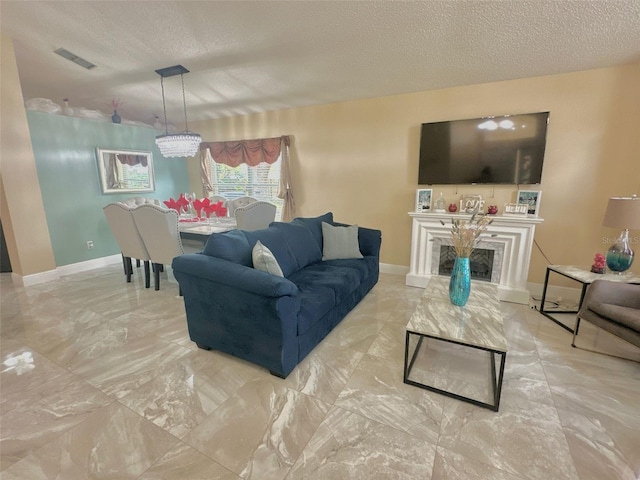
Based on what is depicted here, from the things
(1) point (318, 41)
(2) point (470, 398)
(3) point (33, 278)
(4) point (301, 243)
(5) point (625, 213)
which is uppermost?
(1) point (318, 41)

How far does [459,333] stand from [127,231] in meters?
3.67

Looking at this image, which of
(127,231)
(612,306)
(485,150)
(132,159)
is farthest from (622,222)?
(132,159)

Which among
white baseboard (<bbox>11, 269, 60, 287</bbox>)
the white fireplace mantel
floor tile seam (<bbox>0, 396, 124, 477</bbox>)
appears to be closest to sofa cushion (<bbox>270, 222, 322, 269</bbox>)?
the white fireplace mantel

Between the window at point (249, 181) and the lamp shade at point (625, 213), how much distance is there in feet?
13.4

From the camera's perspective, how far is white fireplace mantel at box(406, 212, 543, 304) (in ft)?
10.4

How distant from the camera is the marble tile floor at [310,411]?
1381 millimetres

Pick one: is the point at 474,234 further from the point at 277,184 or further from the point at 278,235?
the point at 277,184

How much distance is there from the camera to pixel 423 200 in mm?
3826

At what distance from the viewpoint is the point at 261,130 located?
16.3 ft

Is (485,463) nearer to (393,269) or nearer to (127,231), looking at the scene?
(393,269)

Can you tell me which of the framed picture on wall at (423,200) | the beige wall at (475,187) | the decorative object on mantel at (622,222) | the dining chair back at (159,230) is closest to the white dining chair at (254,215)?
the dining chair back at (159,230)

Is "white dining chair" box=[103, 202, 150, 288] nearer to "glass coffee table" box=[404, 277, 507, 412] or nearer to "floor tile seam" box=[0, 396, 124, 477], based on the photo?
"floor tile seam" box=[0, 396, 124, 477]

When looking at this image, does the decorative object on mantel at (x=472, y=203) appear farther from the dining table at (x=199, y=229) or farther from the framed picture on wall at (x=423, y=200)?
the dining table at (x=199, y=229)

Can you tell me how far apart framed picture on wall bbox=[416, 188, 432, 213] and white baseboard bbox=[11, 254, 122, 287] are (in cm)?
488
